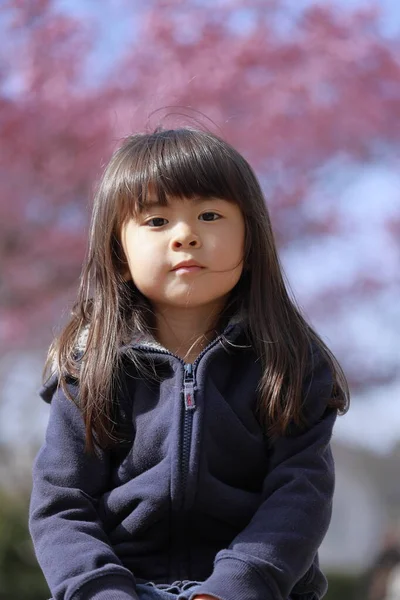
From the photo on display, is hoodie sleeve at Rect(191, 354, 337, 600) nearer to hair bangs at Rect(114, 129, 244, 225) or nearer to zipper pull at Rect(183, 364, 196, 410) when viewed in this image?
zipper pull at Rect(183, 364, 196, 410)

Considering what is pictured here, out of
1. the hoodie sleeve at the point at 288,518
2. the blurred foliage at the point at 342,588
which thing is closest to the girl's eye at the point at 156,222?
the hoodie sleeve at the point at 288,518

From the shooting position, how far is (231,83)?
274 inches

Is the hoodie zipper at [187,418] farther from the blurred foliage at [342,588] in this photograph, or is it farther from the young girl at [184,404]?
the blurred foliage at [342,588]

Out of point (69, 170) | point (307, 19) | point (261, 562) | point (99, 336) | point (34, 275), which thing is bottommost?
point (261, 562)

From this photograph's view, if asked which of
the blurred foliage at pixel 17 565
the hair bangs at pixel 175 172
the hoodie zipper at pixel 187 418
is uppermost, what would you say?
the hair bangs at pixel 175 172

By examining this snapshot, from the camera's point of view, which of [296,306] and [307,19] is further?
[307,19]

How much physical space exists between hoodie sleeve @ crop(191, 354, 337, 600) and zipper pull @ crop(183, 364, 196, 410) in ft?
0.53

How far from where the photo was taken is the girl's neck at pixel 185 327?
1782 millimetres

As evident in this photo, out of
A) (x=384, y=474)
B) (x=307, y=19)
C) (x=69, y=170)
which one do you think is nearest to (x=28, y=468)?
(x=69, y=170)

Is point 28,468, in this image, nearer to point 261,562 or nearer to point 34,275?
point 34,275

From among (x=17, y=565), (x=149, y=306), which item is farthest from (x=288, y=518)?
(x=17, y=565)

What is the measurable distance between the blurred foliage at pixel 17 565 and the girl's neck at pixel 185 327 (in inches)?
179

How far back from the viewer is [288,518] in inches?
62.1

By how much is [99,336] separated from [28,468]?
20.8ft
